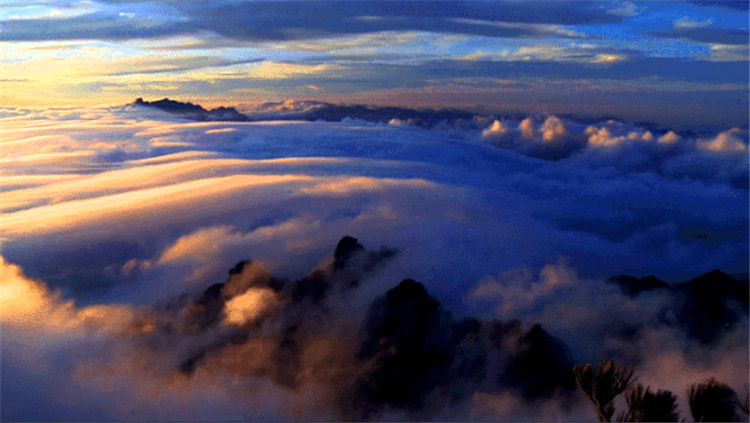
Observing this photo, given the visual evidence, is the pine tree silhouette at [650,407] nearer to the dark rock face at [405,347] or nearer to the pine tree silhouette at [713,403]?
the pine tree silhouette at [713,403]

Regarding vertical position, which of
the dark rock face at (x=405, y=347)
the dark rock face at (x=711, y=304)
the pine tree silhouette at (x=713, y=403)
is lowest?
the dark rock face at (x=405, y=347)

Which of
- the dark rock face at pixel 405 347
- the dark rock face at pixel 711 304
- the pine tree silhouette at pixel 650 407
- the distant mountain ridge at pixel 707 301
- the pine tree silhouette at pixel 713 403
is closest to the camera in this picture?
the pine tree silhouette at pixel 650 407

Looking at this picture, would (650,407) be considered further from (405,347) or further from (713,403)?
(405,347)

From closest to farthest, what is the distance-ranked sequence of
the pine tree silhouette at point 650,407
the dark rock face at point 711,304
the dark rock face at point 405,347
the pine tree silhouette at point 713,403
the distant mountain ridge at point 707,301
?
the pine tree silhouette at point 650,407, the pine tree silhouette at point 713,403, the dark rock face at point 405,347, the dark rock face at point 711,304, the distant mountain ridge at point 707,301

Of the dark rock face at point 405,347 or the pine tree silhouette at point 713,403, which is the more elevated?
the pine tree silhouette at point 713,403

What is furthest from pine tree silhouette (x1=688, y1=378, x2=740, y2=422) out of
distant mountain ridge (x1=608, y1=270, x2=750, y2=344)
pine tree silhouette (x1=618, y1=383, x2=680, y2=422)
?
distant mountain ridge (x1=608, y1=270, x2=750, y2=344)

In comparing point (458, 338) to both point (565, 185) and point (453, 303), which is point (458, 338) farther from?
point (565, 185)

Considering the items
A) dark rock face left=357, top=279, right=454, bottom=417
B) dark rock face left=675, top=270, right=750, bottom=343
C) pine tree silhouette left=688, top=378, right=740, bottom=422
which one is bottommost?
dark rock face left=357, top=279, right=454, bottom=417

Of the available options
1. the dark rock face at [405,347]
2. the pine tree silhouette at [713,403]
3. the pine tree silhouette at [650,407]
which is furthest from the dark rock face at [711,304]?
the pine tree silhouette at [650,407]

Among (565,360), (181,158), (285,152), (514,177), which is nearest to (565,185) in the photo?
(514,177)

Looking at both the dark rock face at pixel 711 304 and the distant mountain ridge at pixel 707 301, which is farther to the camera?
the distant mountain ridge at pixel 707 301

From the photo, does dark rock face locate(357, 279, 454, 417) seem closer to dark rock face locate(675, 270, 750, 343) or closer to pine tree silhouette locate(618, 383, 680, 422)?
dark rock face locate(675, 270, 750, 343)
